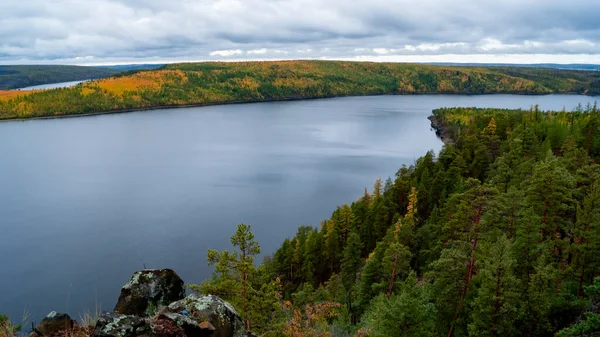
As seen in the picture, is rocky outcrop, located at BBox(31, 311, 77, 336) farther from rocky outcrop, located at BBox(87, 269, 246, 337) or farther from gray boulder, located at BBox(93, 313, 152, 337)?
gray boulder, located at BBox(93, 313, 152, 337)

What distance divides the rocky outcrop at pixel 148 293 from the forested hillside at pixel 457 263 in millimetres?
2700

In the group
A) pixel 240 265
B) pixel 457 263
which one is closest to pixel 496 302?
pixel 457 263

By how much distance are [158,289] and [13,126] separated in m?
165

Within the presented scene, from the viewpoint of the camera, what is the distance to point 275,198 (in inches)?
2468

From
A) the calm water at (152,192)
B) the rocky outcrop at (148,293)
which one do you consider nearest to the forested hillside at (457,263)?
the rocky outcrop at (148,293)

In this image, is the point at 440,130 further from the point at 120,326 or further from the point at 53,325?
the point at 120,326

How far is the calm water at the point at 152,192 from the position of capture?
41.4 meters

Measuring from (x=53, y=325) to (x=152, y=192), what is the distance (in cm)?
6139

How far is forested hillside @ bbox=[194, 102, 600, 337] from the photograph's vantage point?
46.1 ft

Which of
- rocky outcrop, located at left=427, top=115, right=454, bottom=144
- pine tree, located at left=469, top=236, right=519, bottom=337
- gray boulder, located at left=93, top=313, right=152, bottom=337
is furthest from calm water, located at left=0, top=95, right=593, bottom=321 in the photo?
gray boulder, located at left=93, top=313, right=152, bottom=337

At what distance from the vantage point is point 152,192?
6669 cm

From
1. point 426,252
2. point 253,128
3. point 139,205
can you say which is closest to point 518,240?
point 426,252

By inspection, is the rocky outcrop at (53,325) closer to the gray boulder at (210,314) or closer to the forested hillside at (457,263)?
the gray boulder at (210,314)

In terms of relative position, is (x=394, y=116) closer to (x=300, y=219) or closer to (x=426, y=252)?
(x=300, y=219)
